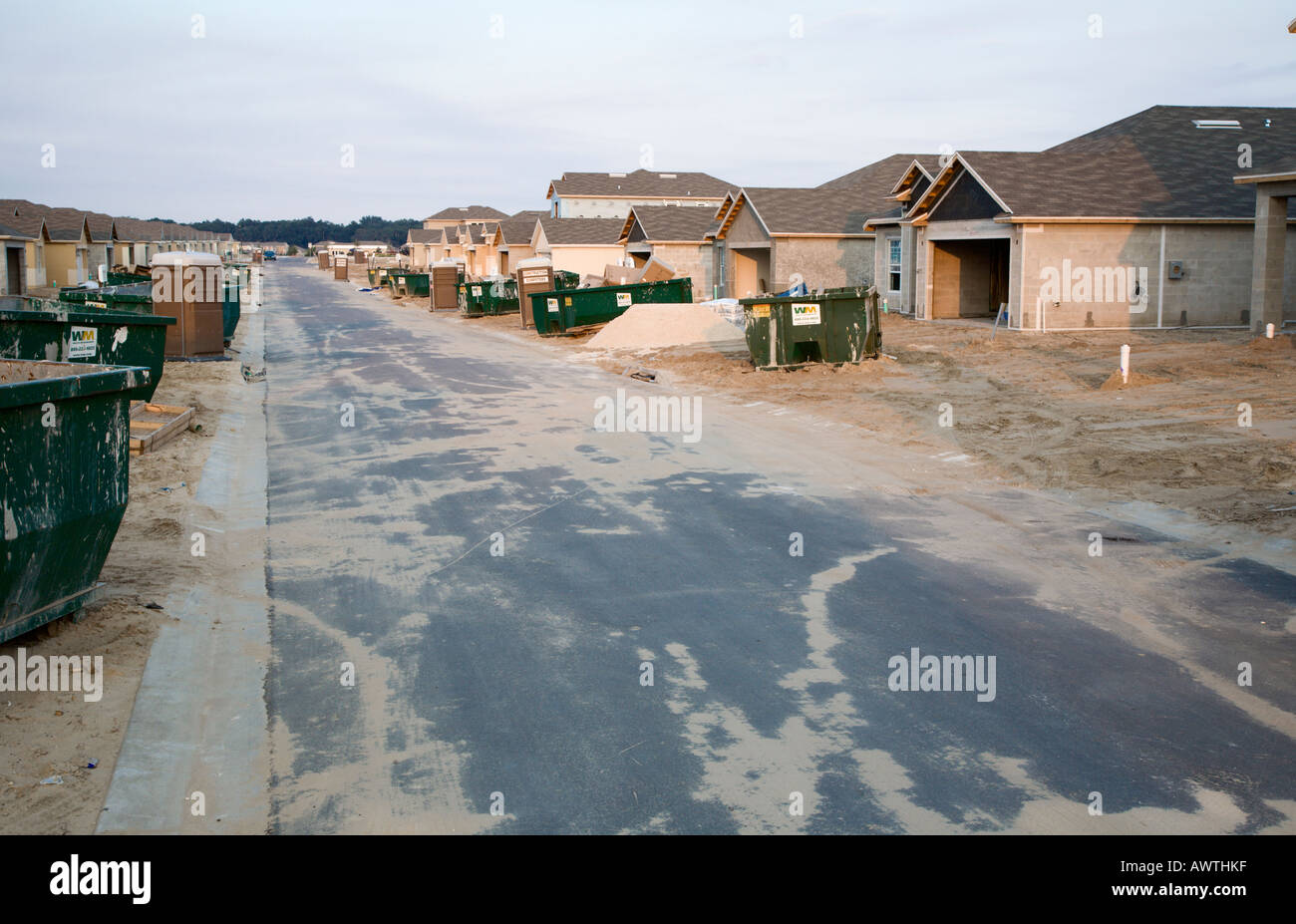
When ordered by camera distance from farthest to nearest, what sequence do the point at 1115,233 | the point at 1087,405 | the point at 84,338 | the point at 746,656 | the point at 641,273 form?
1. the point at 641,273
2. the point at 1115,233
3. the point at 1087,405
4. the point at 84,338
5. the point at 746,656

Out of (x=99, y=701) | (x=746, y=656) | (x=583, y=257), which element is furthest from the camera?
(x=583, y=257)

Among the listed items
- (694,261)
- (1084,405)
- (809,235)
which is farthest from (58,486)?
(694,261)

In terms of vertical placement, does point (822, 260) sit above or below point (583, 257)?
below

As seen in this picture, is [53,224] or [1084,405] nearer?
[1084,405]

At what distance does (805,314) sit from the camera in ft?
68.8

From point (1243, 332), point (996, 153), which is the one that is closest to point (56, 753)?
point (1243, 332)

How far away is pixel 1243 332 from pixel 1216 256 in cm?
317

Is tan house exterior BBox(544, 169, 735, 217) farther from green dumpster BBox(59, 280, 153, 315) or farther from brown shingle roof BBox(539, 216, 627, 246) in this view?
green dumpster BBox(59, 280, 153, 315)

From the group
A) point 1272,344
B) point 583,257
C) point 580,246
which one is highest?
point 580,246

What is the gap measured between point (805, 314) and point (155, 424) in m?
11.7

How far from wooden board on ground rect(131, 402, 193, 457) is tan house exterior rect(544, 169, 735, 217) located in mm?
72336

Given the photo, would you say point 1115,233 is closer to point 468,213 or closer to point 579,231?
point 579,231

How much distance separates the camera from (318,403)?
62.1 ft
